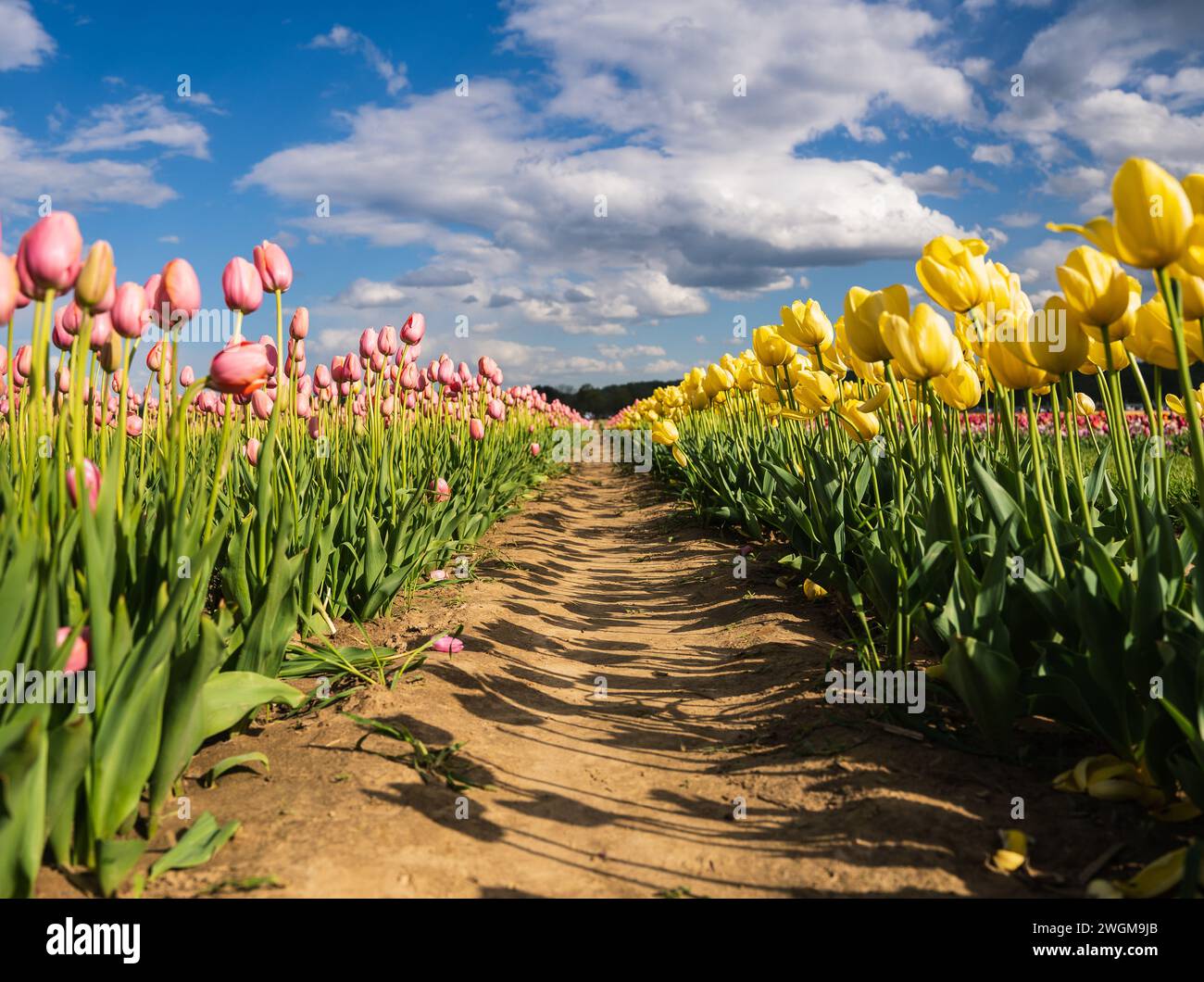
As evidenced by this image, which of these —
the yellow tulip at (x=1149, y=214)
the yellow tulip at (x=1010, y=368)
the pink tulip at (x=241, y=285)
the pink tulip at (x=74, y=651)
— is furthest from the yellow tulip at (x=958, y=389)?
the pink tulip at (x=74, y=651)

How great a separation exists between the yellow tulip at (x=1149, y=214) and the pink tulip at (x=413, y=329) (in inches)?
157

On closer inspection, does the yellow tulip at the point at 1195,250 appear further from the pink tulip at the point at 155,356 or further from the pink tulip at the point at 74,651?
the pink tulip at the point at 155,356

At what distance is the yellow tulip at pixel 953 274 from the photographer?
254cm

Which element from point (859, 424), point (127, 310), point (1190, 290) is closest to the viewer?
point (1190, 290)

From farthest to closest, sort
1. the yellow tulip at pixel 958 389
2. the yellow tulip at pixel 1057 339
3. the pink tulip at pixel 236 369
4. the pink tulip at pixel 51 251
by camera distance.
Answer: the yellow tulip at pixel 958 389
the pink tulip at pixel 236 369
the yellow tulip at pixel 1057 339
the pink tulip at pixel 51 251

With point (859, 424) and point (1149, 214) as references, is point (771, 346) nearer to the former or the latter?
point (859, 424)

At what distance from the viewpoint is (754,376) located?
19.8ft

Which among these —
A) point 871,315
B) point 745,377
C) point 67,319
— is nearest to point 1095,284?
point 871,315

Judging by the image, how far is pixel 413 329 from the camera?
5.11 meters

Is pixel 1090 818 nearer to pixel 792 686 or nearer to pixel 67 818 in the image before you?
pixel 792 686

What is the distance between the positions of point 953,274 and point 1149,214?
0.77 m

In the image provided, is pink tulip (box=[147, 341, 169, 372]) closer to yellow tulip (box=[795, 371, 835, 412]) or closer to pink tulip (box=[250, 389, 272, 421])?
pink tulip (box=[250, 389, 272, 421])

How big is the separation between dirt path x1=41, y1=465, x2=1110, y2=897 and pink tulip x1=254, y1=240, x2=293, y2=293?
160 cm

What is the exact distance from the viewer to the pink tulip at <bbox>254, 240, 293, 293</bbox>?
123 inches
